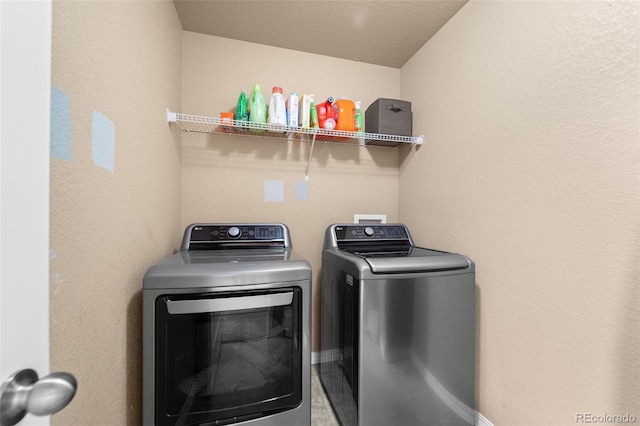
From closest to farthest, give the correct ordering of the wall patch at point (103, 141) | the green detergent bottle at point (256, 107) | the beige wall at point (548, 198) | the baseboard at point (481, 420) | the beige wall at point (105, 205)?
the beige wall at point (105, 205) → the wall patch at point (103, 141) → the beige wall at point (548, 198) → the baseboard at point (481, 420) → the green detergent bottle at point (256, 107)

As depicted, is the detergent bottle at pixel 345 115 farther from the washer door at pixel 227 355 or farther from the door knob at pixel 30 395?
the door knob at pixel 30 395

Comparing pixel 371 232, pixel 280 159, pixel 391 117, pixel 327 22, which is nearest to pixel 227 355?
pixel 371 232

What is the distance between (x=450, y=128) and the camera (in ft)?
5.22

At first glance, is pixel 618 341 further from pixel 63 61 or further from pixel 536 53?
pixel 63 61

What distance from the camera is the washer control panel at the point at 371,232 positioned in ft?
5.59

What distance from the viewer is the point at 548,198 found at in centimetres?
107

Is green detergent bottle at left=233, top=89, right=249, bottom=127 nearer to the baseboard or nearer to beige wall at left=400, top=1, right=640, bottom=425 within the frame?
beige wall at left=400, top=1, right=640, bottom=425

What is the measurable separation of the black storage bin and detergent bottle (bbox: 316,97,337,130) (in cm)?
30

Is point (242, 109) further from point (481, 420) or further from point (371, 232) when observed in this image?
point (481, 420)

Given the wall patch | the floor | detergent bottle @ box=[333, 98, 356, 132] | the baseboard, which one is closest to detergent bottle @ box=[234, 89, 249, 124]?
detergent bottle @ box=[333, 98, 356, 132]

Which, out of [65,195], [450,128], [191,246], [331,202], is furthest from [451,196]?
[65,195]

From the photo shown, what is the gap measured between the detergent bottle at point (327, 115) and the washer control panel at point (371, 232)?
707 millimetres

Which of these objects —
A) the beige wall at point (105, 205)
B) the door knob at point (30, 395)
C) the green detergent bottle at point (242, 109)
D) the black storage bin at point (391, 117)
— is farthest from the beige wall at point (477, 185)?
the door knob at point (30, 395)

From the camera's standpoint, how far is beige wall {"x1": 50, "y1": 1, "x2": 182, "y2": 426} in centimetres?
62
